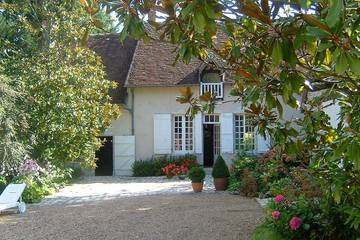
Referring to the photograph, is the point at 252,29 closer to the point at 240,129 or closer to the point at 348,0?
the point at 348,0

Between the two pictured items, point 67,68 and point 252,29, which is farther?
point 67,68

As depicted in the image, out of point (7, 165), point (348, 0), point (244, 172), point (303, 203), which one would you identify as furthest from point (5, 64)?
point (348, 0)

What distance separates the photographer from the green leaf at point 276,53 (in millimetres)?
2115

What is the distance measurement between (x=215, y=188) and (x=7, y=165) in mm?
5672

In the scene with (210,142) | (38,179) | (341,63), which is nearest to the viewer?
(341,63)

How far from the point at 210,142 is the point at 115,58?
5945 millimetres

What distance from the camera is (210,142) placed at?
22.8m

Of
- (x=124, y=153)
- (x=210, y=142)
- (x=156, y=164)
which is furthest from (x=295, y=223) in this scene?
(x=210, y=142)

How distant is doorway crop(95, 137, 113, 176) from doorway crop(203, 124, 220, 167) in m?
4.15

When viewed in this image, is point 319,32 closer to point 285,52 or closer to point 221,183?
point 285,52

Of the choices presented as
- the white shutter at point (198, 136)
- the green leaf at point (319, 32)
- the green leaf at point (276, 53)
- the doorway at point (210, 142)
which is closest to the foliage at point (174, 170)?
the white shutter at point (198, 136)

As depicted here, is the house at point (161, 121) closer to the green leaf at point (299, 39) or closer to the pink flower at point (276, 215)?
the pink flower at point (276, 215)

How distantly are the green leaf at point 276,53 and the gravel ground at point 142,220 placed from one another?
5617 millimetres

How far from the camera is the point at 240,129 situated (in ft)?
71.0
